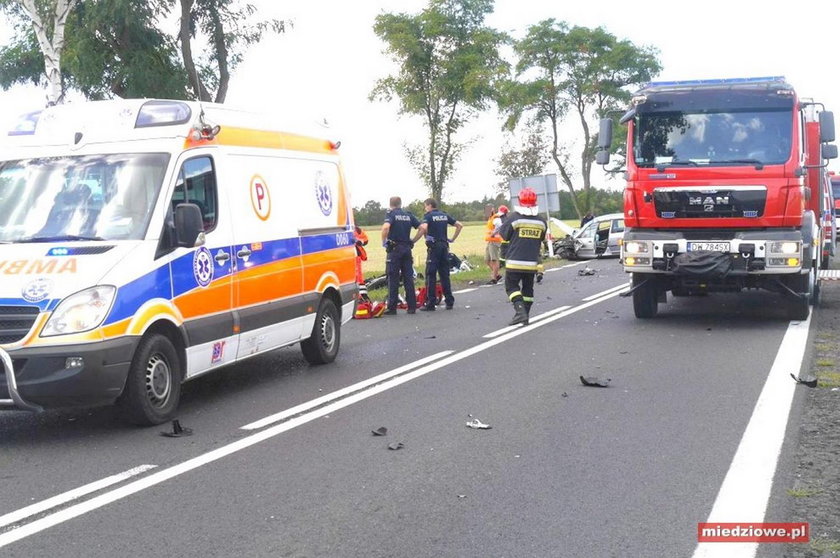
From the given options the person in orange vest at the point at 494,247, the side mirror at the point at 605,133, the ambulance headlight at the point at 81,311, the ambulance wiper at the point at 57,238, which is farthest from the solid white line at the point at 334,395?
Result: the person in orange vest at the point at 494,247

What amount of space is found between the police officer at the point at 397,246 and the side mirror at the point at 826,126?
6.19 metres

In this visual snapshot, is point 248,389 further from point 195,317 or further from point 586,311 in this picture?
point 586,311

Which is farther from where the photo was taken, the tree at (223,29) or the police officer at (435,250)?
the tree at (223,29)

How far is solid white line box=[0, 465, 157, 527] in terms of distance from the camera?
5.61 metres

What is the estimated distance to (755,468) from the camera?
6.32 meters

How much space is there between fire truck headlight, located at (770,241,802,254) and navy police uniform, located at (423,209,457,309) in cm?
588

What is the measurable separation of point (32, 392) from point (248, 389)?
→ 274cm

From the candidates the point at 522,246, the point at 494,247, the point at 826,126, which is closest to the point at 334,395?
the point at 522,246

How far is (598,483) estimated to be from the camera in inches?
240

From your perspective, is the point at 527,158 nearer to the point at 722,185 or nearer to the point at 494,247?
the point at 494,247

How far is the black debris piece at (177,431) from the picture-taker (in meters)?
7.64

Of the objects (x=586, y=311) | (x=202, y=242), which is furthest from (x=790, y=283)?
(x=202, y=242)

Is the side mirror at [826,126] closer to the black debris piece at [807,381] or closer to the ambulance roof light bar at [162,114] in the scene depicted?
the black debris piece at [807,381]

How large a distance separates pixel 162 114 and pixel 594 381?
169 inches
